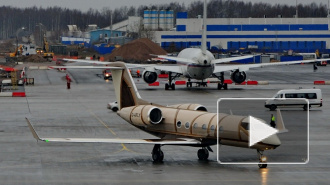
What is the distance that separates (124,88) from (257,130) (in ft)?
39.6

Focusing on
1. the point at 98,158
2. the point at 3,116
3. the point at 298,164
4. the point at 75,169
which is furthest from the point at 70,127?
the point at 298,164

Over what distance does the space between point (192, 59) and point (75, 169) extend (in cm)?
5603

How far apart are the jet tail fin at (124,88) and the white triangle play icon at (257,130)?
10.5 meters

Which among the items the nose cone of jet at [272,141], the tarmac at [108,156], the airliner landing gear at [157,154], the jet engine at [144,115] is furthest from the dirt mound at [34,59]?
the nose cone of jet at [272,141]

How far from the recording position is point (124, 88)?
4781 cm

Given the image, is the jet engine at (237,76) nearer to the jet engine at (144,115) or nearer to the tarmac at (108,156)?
the tarmac at (108,156)

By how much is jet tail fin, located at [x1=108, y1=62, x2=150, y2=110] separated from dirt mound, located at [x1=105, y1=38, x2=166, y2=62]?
441 feet

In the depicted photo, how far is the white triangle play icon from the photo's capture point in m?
37.7

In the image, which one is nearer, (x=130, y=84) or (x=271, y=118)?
(x=271, y=118)

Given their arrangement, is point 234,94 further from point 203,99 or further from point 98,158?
point 98,158

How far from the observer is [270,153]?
132 feet

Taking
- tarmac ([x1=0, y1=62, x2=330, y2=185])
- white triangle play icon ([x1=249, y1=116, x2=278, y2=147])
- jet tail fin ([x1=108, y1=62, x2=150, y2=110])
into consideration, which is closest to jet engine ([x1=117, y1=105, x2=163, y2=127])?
jet tail fin ([x1=108, y1=62, x2=150, y2=110])

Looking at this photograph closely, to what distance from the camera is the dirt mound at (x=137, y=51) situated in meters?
185
